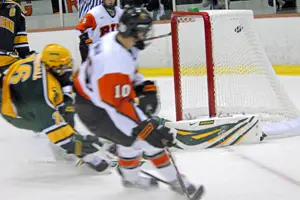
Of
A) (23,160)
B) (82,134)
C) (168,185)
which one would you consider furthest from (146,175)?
(23,160)

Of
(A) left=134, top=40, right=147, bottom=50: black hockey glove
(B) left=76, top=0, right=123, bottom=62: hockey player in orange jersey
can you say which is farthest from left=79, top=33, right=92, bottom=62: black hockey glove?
(A) left=134, top=40, right=147, bottom=50: black hockey glove

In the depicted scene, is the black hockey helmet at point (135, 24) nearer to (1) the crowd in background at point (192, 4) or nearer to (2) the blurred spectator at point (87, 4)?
(2) the blurred spectator at point (87, 4)

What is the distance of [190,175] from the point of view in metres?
2.67

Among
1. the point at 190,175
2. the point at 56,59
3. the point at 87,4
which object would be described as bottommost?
the point at 190,175

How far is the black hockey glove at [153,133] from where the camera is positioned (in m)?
2.12

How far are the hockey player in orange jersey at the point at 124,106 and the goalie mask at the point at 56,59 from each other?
19.3 inches

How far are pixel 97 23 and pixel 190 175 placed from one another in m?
1.67

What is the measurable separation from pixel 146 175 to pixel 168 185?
20cm

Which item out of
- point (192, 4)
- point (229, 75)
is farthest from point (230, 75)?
point (192, 4)

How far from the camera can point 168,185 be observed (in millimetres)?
2369

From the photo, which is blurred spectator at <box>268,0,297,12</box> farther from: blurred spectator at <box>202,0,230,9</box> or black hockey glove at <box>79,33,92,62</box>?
black hockey glove at <box>79,33,92,62</box>

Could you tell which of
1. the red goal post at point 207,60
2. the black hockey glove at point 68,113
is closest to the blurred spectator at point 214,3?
the red goal post at point 207,60

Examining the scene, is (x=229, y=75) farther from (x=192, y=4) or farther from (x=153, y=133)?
(x=192, y=4)

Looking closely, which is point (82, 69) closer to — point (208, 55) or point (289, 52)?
point (208, 55)
